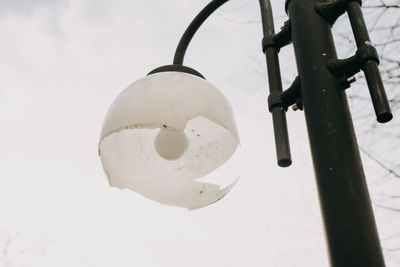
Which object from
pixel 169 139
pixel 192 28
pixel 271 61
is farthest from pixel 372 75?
pixel 192 28

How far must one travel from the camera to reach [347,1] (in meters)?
1.29

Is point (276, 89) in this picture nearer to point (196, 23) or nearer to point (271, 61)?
point (271, 61)

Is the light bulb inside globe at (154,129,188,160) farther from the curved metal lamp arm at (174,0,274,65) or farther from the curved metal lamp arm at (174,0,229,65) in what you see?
the curved metal lamp arm at (174,0,229,65)

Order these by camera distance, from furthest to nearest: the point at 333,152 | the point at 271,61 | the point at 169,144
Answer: the point at 169,144 → the point at 271,61 → the point at 333,152

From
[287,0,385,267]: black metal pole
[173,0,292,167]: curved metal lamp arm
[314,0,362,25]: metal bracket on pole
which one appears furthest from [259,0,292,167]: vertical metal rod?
[314,0,362,25]: metal bracket on pole

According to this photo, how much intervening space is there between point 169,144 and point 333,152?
776 millimetres

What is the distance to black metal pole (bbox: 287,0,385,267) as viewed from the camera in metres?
0.91

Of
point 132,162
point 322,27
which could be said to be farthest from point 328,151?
point 132,162

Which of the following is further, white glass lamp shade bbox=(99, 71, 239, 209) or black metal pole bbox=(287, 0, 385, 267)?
white glass lamp shade bbox=(99, 71, 239, 209)

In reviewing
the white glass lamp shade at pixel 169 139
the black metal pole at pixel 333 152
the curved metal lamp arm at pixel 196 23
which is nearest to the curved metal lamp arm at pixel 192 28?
the curved metal lamp arm at pixel 196 23

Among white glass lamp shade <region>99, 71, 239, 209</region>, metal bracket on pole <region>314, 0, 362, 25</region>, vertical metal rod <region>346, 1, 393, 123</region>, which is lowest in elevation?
white glass lamp shade <region>99, 71, 239, 209</region>

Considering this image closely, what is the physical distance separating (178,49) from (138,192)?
0.76 metres

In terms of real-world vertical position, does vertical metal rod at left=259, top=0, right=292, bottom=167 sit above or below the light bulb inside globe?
above

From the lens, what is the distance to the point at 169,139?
1.62 meters
